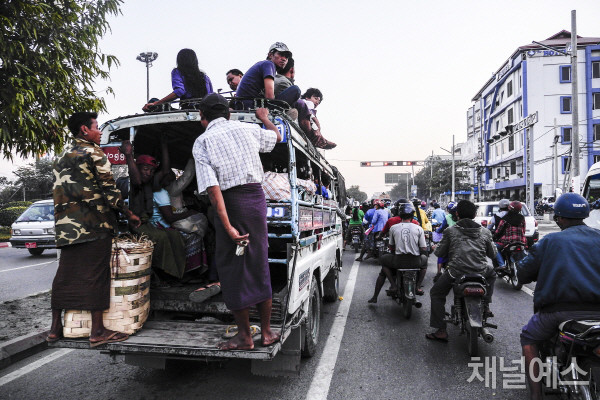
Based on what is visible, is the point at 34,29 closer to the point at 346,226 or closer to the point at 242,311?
the point at 242,311

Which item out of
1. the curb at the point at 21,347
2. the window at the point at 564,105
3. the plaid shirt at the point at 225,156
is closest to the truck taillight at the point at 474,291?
the plaid shirt at the point at 225,156

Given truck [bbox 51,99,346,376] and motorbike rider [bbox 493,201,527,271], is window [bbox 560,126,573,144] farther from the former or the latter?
truck [bbox 51,99,346,376]

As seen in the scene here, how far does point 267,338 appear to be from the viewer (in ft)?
9.55

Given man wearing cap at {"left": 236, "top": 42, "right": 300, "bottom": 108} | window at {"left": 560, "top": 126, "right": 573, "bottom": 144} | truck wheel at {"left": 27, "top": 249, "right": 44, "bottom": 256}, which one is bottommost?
truck wheel at {"left": 27, "top": 249, "right": 44, "bottom": 256}

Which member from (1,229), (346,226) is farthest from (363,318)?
(1,229)

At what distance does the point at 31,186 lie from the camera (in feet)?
120

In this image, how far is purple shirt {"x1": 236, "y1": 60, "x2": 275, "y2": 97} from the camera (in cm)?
441

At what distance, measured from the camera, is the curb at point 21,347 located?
4.08 metres

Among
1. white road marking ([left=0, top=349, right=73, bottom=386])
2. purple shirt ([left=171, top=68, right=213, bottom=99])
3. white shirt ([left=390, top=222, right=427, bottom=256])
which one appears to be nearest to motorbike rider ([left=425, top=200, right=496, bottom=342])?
white shirt ([left=390, top=222, right=427, bottom=256])

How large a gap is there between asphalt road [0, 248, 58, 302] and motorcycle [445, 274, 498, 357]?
19.9 feet

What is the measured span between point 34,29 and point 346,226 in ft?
40.9

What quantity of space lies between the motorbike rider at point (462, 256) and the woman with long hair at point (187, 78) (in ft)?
11.4

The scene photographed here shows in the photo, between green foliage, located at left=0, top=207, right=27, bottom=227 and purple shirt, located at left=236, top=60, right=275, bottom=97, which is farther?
green foliage, located at left=0, top=207, right=27, bottom=227

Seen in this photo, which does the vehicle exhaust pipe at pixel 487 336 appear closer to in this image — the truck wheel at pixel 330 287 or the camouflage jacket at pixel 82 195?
the truck wheel at pixel 330 287
